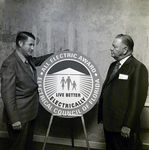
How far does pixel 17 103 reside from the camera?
1.85 m

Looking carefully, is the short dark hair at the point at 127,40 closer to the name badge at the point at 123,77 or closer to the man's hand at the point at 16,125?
the name badge at the point at 123,77

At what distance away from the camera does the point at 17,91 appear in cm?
184

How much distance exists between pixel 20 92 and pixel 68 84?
479mm

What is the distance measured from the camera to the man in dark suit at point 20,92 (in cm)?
179

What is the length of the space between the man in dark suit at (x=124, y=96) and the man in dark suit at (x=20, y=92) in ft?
2.43

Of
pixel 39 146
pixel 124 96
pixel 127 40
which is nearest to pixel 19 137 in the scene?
pixel 39 146

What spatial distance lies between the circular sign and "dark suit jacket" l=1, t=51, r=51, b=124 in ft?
0.33

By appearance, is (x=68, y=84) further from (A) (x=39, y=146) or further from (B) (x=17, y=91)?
Result: (A) (x=39, y=146)

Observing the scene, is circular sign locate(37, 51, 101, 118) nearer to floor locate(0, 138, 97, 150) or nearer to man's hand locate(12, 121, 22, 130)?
man's hand locate(12, 121, 22, 130)

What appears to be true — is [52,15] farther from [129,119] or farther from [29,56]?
[129,119]

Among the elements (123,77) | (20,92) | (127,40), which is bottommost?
(20,92)

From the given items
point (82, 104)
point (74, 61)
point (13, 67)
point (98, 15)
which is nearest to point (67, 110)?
point (82, 104)

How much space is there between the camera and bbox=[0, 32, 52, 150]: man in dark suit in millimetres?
1792

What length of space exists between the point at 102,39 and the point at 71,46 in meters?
0.36
